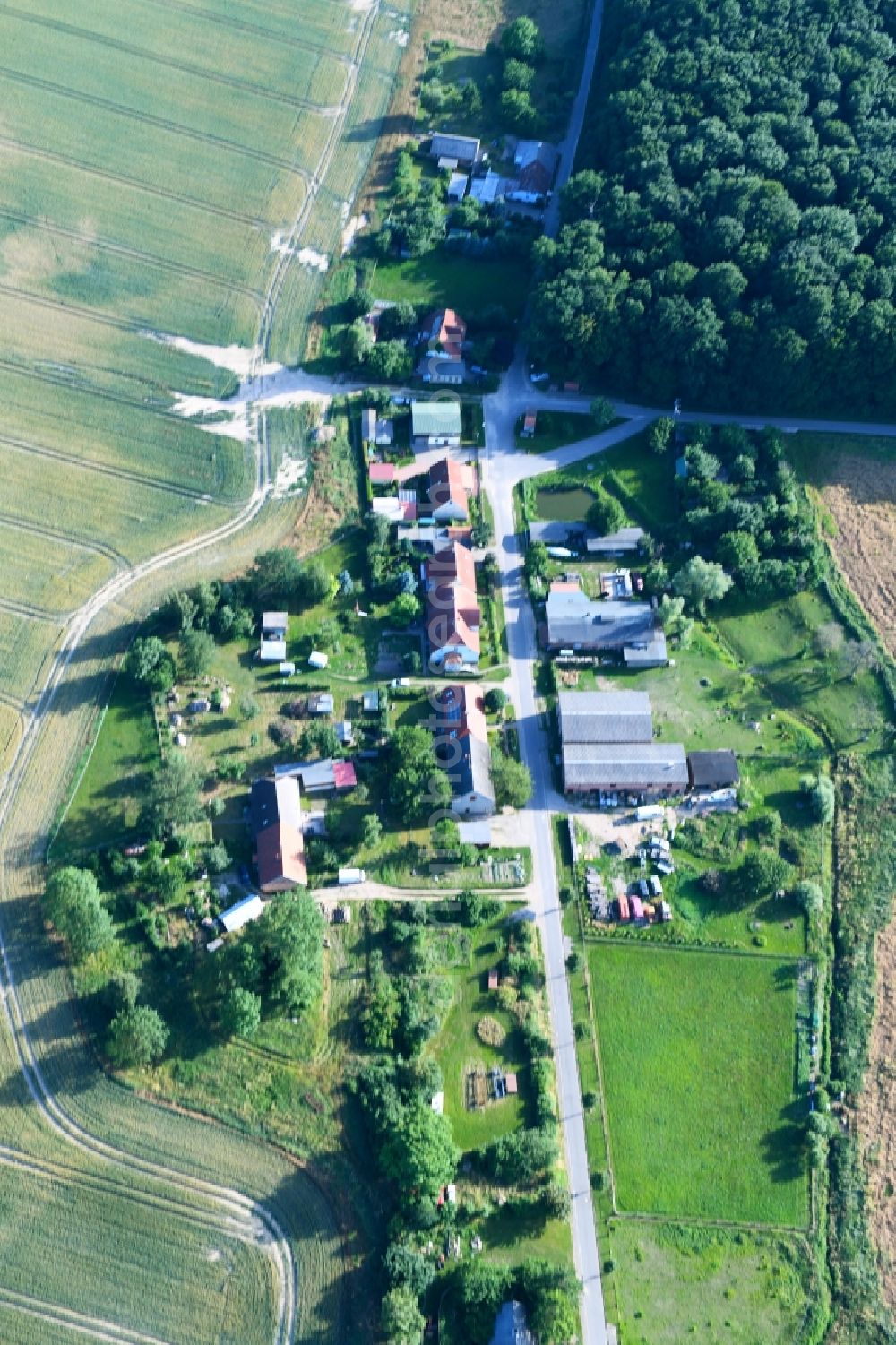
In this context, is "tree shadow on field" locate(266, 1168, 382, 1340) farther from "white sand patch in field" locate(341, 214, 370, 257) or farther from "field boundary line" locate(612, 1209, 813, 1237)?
"white sand patch in field" locate(341, 214, 370, 257)

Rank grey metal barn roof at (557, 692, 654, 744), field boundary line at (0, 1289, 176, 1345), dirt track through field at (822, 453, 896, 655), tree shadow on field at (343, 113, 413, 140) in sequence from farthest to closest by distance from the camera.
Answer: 1. tree shadow on field at (343, 113, 413, 140)
2. dirt track through field at (822, 453, 896, 655)
3. grey metal barn roof at (557, 692, 654, 744)
4. field boundary line at (0, 1289, 176, 1345)

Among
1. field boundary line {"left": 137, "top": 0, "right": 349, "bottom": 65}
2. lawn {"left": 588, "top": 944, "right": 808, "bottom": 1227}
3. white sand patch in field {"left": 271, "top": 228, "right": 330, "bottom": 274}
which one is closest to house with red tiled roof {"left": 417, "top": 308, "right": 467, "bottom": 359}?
white sand patch in field {"left": 271, "top": 228, "right": 330, "bottom": 274}

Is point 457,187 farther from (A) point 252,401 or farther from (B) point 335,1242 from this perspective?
(B) point 335,1242

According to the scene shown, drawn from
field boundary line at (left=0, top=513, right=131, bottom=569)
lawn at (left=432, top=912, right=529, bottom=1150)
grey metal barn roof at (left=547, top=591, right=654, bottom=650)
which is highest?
field boundary line at (left=0, top=513, right=131, bottom=569)

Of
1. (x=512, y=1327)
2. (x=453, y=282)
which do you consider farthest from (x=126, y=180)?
(x=512, y=1327)

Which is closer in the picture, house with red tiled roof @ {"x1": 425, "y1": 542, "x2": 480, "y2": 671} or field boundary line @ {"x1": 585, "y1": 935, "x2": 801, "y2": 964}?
field boundary line @ {"x1": 585, "y1": 935, "x2": 801, "y2": 964}
